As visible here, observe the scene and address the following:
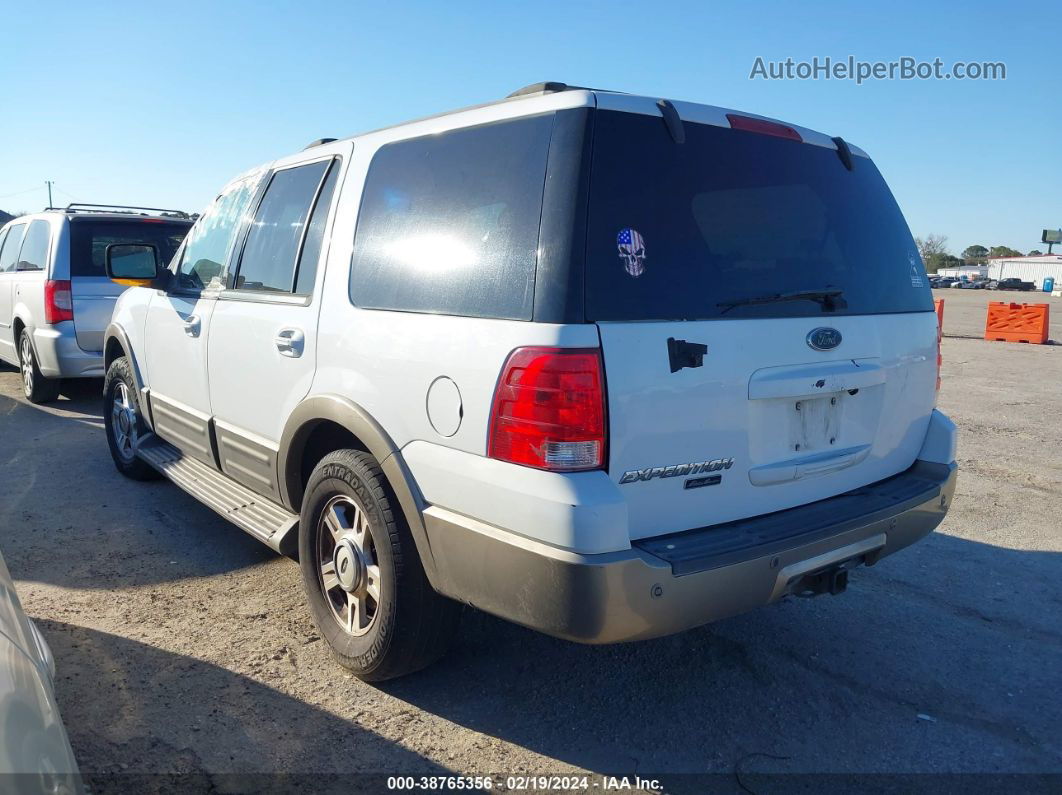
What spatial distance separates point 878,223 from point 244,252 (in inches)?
119

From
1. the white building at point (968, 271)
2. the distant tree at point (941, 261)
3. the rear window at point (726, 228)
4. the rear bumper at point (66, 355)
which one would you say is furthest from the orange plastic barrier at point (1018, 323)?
the distant tree at point (941, 261)

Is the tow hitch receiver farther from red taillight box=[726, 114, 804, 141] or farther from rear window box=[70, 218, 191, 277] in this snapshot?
rear window box=[70, 218, 191, 277]

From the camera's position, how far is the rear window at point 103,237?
809 cm

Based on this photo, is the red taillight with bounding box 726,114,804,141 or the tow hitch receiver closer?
the tow hitch receiver

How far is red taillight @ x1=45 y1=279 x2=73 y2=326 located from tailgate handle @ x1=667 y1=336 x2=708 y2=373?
737 cm

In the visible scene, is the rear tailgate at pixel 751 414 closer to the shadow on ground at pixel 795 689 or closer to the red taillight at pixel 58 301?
the shadow on ground at pixel 795 689

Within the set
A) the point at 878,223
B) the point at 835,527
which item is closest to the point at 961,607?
the point at 835,527

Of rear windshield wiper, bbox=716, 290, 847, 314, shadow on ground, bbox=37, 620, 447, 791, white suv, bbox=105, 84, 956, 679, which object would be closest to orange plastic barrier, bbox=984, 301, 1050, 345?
white suv, bbox=105, 84, 956, 679

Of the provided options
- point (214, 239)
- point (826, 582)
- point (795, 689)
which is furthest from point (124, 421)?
point (826, 582)

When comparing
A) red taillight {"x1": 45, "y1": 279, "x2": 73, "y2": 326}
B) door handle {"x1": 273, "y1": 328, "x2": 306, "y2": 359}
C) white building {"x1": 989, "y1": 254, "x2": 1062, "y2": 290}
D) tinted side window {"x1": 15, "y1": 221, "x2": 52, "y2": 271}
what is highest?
white building {"x1": 989, "y1": 254, "x2": 1062, "y2": 290}

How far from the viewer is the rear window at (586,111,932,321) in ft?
8.47

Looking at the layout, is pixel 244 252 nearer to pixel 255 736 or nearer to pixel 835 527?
pixel 255 736

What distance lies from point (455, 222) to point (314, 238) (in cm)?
99

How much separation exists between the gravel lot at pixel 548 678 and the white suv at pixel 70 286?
3.52 metres
